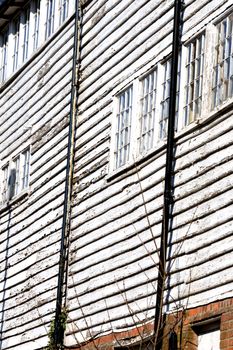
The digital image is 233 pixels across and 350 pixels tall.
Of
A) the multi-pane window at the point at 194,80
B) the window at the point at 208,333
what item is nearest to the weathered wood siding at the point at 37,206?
the multi-pane window at the point at 194,80

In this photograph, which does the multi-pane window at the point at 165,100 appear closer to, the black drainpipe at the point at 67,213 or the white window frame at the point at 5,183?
the black drainpipe at the point at 67,213

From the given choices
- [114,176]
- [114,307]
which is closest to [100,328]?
[114,307]

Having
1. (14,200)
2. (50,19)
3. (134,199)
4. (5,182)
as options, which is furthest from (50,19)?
(134,199)

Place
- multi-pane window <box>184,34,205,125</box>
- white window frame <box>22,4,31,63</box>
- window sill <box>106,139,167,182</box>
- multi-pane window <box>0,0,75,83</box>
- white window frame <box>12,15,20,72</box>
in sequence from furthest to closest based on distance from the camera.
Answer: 1. white window frame <box>12,15,20,72</box>
2. white window frame <box>22,4,31,63</box>
3. multi-pane window <box>0,0,75,83</box>
4. window sill <box>106,139,167,182</box>
5. multi-pane window <box>184,34,205,125</box>

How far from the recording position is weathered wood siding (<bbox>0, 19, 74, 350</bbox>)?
20.9 metres

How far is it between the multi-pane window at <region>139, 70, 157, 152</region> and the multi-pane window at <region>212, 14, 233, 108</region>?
189 centimetres

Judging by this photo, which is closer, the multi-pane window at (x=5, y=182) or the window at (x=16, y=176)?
the window at (x=16, y=176)

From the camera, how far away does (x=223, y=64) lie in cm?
1572

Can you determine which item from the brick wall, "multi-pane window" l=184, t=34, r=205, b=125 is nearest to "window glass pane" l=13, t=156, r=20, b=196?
the brick wall

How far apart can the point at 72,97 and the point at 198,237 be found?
6107 mm

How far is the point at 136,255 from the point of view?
17156 millimetres

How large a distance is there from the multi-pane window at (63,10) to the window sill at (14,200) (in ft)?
11.2

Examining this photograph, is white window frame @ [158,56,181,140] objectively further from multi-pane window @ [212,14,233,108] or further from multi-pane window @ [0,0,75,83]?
multi-pane window @ [0,0,75,83]

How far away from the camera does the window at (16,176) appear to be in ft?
76.5
